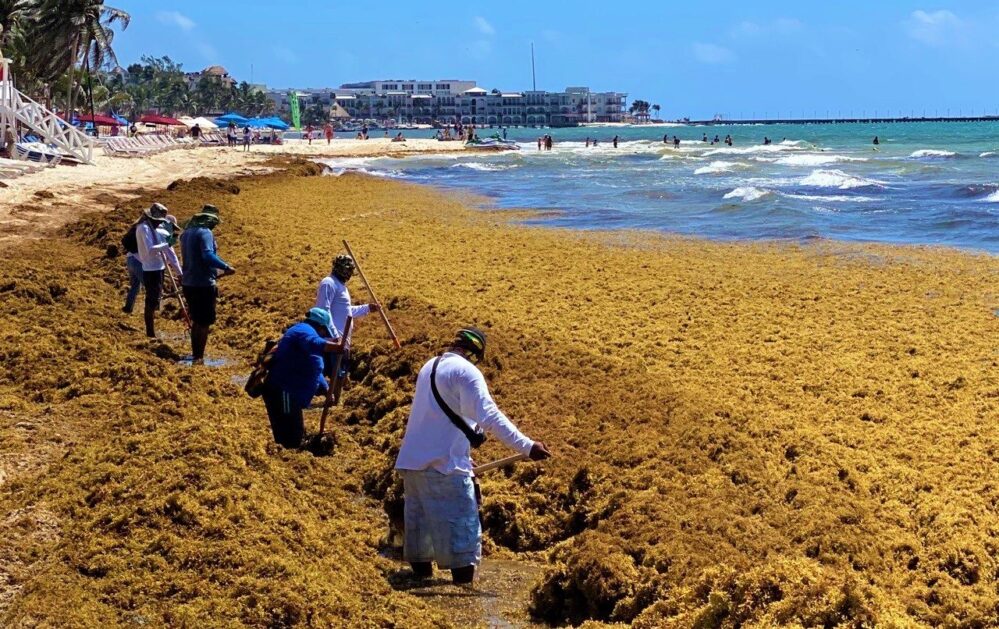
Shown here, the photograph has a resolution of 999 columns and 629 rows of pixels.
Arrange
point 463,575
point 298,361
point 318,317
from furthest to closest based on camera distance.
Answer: point 318,317, point 298,361, point 463,575

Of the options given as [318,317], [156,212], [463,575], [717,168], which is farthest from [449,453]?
[717,168]

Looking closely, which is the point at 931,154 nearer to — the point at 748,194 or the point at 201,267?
the point at 748,194

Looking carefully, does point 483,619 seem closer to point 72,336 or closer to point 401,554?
point 401,554

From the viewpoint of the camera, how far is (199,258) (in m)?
9.69

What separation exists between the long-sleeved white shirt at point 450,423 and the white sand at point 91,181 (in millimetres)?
13580

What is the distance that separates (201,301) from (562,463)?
4408mm

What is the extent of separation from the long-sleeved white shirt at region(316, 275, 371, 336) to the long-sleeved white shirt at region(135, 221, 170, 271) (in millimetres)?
3078

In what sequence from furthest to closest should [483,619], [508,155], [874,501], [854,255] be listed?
1. [508,155]
2. [854,255]
3. [874,501]
4. [483,619]

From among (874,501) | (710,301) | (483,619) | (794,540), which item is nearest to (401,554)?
(483,619)

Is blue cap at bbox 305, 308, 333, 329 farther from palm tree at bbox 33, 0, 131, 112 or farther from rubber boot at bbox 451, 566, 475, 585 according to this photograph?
palm tree at bbox 33, 0, 131, 112

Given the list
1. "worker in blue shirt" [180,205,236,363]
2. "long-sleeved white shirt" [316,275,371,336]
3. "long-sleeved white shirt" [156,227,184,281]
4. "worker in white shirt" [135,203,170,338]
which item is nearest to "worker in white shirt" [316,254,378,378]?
"long-sleeved white shirt" [316,275,371,336]

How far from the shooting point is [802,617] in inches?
179

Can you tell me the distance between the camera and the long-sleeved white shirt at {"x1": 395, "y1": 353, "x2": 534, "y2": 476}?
5309 millimetres

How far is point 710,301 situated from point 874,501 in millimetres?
6641
